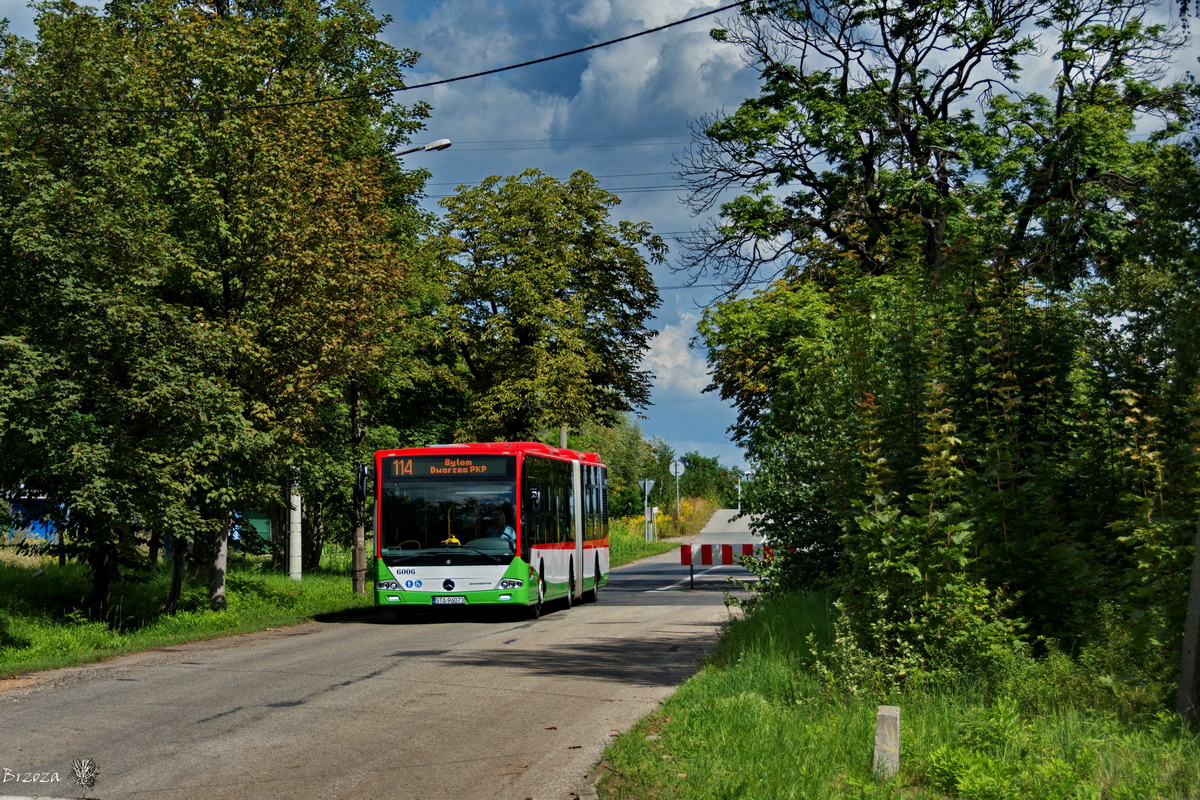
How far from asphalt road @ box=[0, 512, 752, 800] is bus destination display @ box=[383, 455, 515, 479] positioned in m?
3.12

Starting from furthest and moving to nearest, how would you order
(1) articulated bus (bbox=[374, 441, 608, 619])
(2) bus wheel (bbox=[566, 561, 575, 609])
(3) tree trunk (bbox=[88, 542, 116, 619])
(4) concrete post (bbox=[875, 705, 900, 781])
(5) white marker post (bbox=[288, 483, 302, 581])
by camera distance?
(2) bus wheel (bbox=[566, 561, 575, 609]) < (5) white marker post (bbox=[288, 483, 302, 581]) < (1) articulated bus (bbox=[374, 441, 608, 619]) < (3) tree trunk (bbox=[88, 542, 116, 619]) < (4) concrete post (bbox=[875, 705, 900, 781])

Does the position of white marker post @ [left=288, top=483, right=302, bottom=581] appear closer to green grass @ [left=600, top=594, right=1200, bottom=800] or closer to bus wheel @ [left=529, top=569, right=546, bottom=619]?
bus wheel @ [left=529, top=569, right=546, bottom=619]

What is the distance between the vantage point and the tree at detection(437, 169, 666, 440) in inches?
1531

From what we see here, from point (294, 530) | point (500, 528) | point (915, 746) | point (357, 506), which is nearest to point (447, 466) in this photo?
point (500, 528)

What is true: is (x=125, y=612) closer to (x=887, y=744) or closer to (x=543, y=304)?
(x=887, y=744)

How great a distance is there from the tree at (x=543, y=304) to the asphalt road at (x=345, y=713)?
2047 cm

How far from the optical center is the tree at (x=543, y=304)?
38875 mm

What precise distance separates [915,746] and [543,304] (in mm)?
32790

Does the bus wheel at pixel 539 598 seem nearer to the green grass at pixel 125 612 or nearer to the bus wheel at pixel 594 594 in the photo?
the green grass at pixel 125 612

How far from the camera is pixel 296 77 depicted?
20531mm

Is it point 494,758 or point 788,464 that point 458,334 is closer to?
point 788,464

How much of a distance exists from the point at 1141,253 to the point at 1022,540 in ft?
8.82

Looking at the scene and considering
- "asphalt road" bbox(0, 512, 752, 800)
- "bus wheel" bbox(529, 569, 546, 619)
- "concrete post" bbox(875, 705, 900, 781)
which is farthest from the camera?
"bus wheel" bbox(529, 569, 546, 619)

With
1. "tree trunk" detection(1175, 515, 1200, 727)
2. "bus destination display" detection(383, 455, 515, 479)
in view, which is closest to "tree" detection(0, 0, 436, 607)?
"bus destination display" detection(383, 455, 515, 479)
